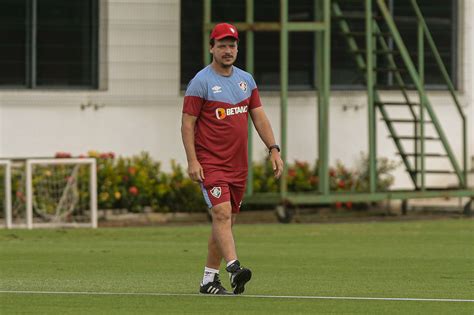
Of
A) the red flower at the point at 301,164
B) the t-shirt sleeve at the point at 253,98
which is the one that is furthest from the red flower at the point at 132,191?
the t-shirt sleeve at the point at 253,98

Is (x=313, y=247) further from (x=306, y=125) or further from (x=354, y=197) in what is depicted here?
(x=306, y=125)

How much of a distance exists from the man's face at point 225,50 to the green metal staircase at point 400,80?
1026 centimetres

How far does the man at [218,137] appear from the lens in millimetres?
10930

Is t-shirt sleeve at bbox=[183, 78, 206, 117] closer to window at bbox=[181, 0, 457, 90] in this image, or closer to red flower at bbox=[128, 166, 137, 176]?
red flower at bbox=[128, 166, 137, 176]

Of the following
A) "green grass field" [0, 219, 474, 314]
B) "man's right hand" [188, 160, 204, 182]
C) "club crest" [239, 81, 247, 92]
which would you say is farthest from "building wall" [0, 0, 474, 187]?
"man's right hand" [188, 160, 204, 182]

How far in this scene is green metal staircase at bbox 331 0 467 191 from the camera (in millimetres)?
21438

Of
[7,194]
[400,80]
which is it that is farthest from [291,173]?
[7,194]

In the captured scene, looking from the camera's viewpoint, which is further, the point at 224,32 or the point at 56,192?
the point at 56,192

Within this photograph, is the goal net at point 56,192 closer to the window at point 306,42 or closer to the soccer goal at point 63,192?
the soccer goal at point 63,192

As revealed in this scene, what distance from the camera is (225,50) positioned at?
10969 millimetres

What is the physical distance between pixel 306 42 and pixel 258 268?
10341mm

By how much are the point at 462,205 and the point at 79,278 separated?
→ 1187 centimetres

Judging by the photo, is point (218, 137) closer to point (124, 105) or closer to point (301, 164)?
point (124, 105)

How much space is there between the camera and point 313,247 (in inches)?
639
